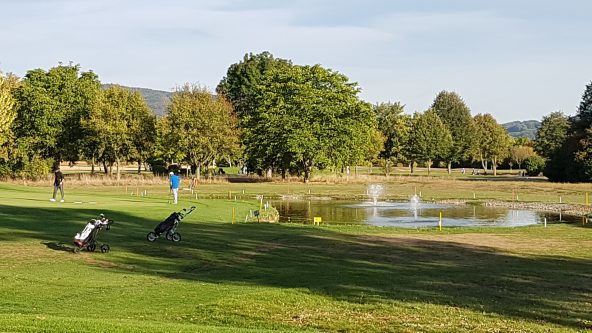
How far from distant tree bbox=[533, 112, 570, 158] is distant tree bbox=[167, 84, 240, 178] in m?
74.4

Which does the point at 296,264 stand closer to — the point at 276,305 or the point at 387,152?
the point at 276,305

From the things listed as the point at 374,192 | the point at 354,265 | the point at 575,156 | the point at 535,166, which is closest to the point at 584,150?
the point at 575,156

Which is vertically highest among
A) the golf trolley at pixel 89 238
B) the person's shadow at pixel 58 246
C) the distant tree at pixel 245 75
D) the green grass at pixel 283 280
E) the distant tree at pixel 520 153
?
the distant tree at pixel 245 75

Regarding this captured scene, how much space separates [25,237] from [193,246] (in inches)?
237

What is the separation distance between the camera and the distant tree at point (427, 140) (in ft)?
421

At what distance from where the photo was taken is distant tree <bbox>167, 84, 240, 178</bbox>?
82.2 meters

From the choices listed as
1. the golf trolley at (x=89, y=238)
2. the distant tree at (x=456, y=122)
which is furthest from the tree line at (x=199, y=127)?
the golf trolley at (x=89, y=238)

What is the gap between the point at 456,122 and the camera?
518 feet

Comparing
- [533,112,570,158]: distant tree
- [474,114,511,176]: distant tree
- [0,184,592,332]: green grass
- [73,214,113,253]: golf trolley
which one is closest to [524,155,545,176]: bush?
[533,112,570,158]: distant tree

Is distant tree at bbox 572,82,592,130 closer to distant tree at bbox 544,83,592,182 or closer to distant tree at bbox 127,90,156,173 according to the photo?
distant tree at bbox 544,83,592,182

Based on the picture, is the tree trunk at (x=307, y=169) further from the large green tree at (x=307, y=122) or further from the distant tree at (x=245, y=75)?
the distant tree at (x=245, y=75)

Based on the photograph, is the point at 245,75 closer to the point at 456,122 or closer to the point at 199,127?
the point at 199,127

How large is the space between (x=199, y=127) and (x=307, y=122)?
46.9 feet

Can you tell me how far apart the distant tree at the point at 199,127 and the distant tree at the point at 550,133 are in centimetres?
7436
